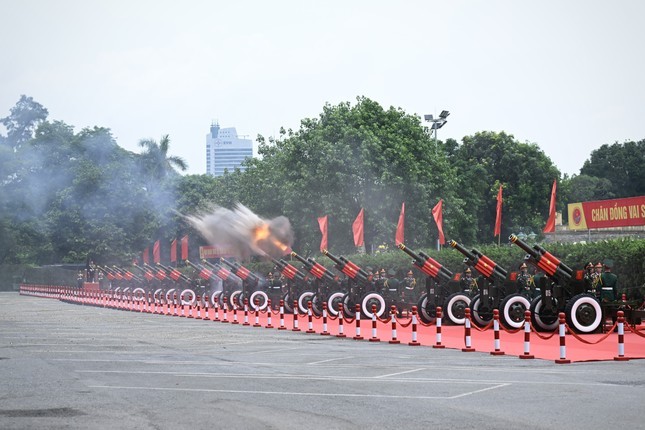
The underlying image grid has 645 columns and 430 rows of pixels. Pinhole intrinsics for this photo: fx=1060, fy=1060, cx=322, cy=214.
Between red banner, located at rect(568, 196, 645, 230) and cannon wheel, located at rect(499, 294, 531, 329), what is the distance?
2171 cm

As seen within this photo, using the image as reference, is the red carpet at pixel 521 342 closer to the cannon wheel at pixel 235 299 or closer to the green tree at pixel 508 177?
the cannon wheel at pixel 235 299

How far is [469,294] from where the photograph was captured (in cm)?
3167

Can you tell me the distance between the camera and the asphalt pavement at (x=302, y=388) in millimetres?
11781

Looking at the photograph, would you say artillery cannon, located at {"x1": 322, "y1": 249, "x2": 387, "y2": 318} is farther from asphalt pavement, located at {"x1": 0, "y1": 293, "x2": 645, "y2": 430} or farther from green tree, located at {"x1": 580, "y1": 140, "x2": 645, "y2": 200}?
green tree, located at {"x1": 580, "y1": 140, "x2": 645, "y2": 200}

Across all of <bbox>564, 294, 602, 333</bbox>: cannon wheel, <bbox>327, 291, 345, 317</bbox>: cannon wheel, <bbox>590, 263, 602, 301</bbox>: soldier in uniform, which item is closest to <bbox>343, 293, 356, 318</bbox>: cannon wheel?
<bbox>327, 291, 345, 317</bbox>: cannon wheel

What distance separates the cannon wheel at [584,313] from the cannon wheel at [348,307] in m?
12.3

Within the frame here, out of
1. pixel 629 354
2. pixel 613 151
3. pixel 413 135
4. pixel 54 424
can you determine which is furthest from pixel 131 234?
pixel 54 424

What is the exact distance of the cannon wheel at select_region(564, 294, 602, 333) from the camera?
25.5 m

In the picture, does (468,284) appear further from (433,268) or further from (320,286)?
(320,286)

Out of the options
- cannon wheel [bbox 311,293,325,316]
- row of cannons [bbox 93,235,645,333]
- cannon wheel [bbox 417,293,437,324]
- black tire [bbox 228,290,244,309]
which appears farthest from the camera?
black tire [bbox 228,290,244,309]

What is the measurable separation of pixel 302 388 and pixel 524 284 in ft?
54.5

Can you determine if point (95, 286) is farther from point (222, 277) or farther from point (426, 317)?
point (426, 317)

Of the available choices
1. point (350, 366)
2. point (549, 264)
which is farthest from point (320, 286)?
point (350, 366)

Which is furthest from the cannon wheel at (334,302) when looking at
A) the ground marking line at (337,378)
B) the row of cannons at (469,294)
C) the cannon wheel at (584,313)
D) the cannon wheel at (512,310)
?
the ground marking line at (337,378)
